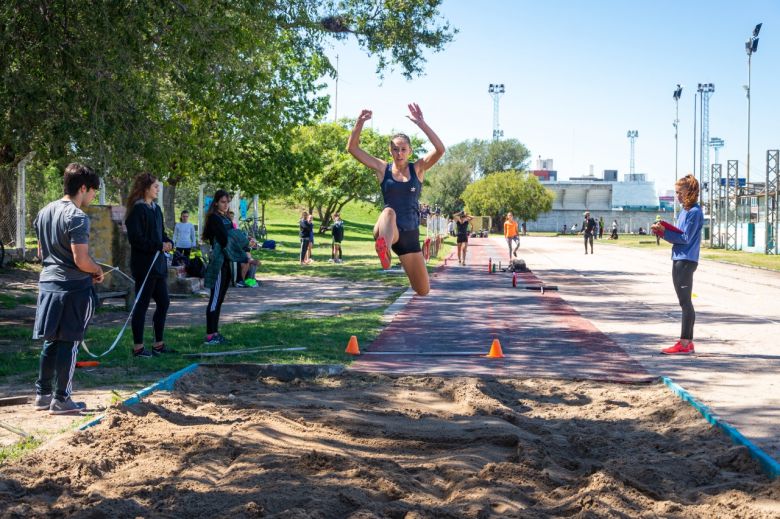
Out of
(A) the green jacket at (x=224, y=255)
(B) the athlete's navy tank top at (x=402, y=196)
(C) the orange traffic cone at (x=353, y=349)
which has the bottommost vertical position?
(C) the orange traffic cone at (x=353, y=349)

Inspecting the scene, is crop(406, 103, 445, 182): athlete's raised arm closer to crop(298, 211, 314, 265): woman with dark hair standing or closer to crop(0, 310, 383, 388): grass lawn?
crop(0, 310, 383, 388): grass lawn

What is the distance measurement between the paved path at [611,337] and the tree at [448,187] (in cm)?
10812

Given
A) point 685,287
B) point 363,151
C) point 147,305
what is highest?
point 363,151

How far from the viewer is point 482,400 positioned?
7.75 metres

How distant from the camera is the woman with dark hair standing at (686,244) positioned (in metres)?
10.8

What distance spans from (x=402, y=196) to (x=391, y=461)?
10.6 ft

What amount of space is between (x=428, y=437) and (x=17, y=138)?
9666 mm

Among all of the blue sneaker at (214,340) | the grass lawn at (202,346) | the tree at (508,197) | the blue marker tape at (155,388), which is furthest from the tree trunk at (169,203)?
the tree at (508,197)

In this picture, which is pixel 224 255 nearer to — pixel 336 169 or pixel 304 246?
pixel 304 246

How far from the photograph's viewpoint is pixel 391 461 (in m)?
5.73

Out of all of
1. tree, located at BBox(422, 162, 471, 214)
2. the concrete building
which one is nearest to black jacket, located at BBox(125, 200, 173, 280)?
the concrete building

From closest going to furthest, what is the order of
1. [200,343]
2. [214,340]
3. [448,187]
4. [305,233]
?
1. [214,340]
2. [200,343]
3. [305,233]
4. [448,187]

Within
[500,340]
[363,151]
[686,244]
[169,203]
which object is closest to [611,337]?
[500,340]

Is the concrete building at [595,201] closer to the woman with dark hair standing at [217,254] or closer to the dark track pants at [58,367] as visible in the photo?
the woman with dark hair standing at [217,254]
